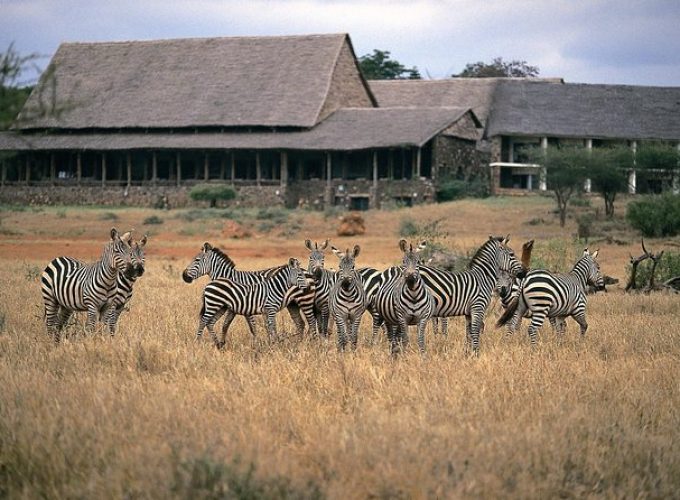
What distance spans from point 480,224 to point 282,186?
12682 millimetres

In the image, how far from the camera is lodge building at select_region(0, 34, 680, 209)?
48062 millimetres

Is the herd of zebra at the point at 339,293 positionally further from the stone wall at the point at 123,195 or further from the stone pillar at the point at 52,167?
the stone pillar at the point at 52,167

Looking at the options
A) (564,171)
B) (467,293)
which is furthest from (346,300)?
(564,171)

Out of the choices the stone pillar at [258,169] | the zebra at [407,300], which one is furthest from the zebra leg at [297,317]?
the stone pillar at [258,169]

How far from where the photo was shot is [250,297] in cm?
1369

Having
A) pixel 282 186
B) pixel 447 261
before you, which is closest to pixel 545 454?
pixel 447 261

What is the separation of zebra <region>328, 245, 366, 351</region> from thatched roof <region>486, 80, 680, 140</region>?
1574 inches

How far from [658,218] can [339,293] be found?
892 inches

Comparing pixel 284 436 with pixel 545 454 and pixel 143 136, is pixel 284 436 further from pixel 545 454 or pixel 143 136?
pixel 143 136

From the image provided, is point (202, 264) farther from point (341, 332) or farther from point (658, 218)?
point (658, 218)

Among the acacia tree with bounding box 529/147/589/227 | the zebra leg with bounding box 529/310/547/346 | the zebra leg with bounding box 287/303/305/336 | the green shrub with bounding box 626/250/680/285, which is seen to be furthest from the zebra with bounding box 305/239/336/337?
the acacia tree with bounding box 529/147/589/227

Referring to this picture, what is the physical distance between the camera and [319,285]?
14.1 meters

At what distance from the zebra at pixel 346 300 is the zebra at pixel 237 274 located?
1234mm

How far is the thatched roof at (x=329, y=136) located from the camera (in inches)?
1804
